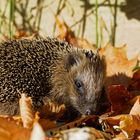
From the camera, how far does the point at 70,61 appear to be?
5.11 m

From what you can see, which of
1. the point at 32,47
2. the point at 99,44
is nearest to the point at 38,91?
the point at 32,47

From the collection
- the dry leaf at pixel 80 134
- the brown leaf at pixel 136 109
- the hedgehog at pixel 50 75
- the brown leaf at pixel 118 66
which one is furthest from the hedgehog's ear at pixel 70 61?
the dry leaf at pixel 80 134

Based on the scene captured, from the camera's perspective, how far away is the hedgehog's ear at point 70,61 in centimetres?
507

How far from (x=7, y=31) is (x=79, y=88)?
5.73 ft

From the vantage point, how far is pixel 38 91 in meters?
4.82

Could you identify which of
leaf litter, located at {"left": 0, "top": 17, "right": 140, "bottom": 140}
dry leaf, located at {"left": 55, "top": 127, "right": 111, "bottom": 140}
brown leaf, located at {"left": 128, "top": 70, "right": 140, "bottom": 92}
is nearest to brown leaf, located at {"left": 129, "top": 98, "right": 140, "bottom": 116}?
leaf litter, located at {"left": 0, "top": 17, "right": 140, "bottom": 140}

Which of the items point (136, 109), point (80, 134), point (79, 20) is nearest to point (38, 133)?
point (80, 134)

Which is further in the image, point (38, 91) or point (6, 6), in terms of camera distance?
point (6, 6)

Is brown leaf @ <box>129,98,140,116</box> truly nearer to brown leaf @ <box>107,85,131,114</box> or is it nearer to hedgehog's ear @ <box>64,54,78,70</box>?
brown leaf @ <box>107,85,131,114</box>

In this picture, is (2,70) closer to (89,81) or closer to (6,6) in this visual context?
(89,81)

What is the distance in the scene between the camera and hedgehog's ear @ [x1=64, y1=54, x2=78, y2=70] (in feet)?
16.6

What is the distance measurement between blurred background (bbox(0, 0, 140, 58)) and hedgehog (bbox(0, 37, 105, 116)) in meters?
1.00

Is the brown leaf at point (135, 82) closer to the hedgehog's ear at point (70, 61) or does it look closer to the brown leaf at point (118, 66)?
the brown leaf at point (118, 66)

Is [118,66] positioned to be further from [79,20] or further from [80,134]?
[80,134]
